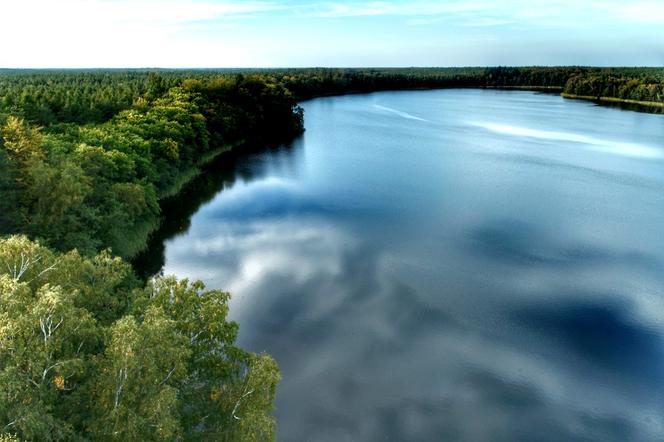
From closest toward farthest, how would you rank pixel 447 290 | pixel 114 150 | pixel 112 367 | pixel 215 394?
pixel 112 367 → pixel 215 394 → pixel 447 290 → pixel 114 150

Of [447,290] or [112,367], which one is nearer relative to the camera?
[112,367]

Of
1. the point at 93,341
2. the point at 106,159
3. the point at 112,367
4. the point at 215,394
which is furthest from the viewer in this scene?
the point at 106,159

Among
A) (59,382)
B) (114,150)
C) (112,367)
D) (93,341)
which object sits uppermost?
(114,150)

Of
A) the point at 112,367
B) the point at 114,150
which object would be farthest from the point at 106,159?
the point at 112,367

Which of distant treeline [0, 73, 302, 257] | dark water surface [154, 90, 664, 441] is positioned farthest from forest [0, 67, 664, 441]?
dark water surface [154, 90, 664, 441]

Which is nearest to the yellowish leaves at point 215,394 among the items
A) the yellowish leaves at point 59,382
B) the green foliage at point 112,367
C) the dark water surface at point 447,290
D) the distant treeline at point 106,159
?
the green foliage at point 112,367

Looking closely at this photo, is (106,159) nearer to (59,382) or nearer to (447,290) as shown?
(447,290)

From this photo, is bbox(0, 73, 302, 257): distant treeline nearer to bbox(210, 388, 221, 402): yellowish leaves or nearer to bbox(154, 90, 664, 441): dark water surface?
bbox(154, 90, 664, 441): dark water surface

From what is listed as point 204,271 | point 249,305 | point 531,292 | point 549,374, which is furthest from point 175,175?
point 549,374
